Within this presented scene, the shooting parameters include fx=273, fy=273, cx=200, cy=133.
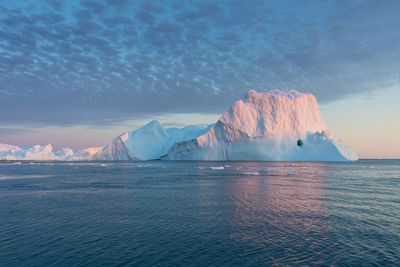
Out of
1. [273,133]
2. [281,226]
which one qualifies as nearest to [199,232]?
[281,226]

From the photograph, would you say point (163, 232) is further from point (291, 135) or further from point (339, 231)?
point (291, 135)

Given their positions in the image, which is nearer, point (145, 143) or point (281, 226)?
point (281, 226)

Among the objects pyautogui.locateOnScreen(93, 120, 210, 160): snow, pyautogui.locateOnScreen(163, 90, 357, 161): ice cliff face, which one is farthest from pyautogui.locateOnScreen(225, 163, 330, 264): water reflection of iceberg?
pyautogui.locateOnScreen(93, 120, 210, 160): snow

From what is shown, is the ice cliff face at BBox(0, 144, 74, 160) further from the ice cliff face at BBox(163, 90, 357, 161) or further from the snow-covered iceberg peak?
the snow-covered iceberg peak

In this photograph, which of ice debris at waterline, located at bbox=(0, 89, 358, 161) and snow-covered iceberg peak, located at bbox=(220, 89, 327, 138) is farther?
snow-covered iceberg peak, located at bbox=(220, 89, 327, 138)

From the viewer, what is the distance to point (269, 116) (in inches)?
2714

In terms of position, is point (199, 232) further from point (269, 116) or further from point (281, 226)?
point (269, 116)

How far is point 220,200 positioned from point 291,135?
58.3 m

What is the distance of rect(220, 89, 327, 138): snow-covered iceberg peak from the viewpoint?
68.3 m

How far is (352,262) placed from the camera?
21.2 ft

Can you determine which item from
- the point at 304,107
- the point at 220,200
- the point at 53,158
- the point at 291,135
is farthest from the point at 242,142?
the point at 53,158

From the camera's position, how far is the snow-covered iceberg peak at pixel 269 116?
224 feet

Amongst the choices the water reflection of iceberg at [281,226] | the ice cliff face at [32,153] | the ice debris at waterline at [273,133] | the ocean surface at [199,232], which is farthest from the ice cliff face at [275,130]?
the ice cliff face at [32,153]

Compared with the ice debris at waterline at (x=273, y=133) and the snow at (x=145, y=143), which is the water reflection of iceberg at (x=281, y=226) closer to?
the ice debris at waterline at (x=273, y=133)
